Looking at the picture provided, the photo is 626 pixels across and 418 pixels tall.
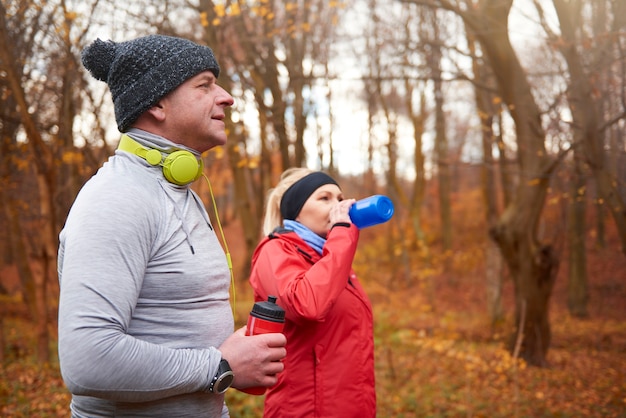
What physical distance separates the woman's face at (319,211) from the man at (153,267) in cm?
106

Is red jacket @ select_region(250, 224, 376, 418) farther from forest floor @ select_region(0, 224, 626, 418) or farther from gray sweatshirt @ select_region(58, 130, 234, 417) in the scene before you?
forest floor @ select_region(0, 224, 626, 418)

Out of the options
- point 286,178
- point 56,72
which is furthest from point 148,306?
point 56,72

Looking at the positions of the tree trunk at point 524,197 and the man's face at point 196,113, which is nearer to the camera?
the man's face at point 196,113

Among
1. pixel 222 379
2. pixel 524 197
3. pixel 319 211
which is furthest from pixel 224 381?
pixel 524 197

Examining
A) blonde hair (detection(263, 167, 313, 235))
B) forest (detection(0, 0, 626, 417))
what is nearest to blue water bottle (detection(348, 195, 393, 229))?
blonde hair (detection(263, 167, 313, 235))

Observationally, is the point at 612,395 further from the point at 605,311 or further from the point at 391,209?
the point at 605,311

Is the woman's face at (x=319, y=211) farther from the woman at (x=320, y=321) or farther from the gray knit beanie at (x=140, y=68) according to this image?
the gray knit beanie at (x=140, y=68)

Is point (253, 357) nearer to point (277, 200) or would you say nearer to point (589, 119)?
point (277, 200)

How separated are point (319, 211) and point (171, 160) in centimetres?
128

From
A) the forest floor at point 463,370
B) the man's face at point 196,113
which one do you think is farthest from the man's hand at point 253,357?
the forest floor at point 463,370

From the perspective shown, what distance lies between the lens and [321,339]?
8.29 feet

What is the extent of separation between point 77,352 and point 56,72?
287 inches

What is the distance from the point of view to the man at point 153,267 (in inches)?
51.2

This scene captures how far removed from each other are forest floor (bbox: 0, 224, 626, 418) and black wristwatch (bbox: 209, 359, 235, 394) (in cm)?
442
